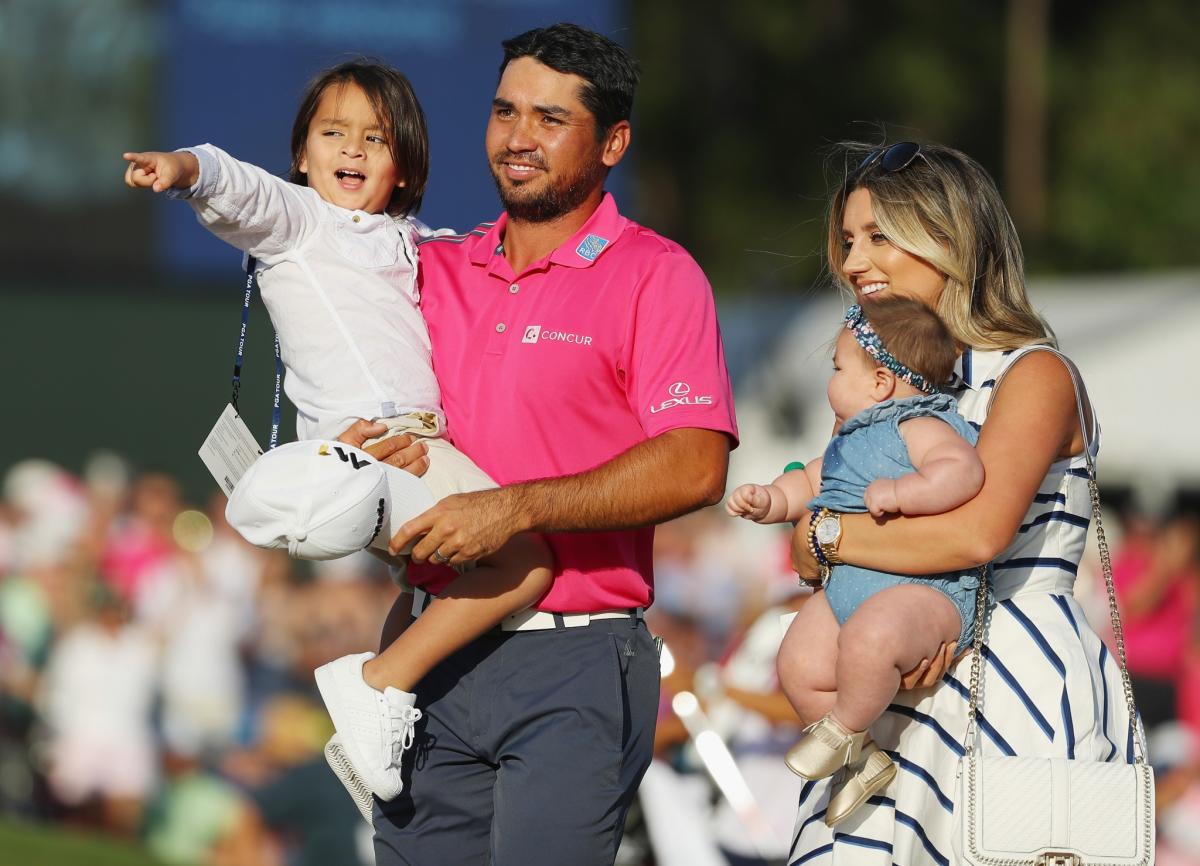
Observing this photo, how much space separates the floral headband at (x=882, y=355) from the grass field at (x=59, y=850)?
670 cm

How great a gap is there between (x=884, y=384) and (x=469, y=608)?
909 mm

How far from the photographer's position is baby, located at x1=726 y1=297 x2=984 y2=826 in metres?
3.18

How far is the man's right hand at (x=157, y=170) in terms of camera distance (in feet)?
10.6

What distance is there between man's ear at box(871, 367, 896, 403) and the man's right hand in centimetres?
136

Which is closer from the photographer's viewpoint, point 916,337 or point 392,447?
point 916,337

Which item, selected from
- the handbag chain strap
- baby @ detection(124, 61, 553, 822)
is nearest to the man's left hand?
baby @ detection(124, 61, 553, 822)

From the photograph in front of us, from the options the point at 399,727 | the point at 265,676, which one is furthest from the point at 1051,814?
the point at 265,676

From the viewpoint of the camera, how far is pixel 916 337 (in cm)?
330

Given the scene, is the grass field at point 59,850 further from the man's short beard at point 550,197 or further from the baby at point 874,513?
the baby at point 874,513

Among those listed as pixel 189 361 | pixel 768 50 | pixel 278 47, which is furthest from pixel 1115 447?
pixel 768 50

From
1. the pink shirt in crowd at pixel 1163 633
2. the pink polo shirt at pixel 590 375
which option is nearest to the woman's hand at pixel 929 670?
the pink polo shirt at pixel 590 375

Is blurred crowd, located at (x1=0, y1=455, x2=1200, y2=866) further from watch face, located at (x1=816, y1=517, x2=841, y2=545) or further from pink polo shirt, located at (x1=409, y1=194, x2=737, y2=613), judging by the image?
watch face, located at (x1=816, y1=517, x2=841, y2=545)

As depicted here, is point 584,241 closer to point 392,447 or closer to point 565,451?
point 565,451

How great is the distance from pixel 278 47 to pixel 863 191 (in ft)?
35.0
